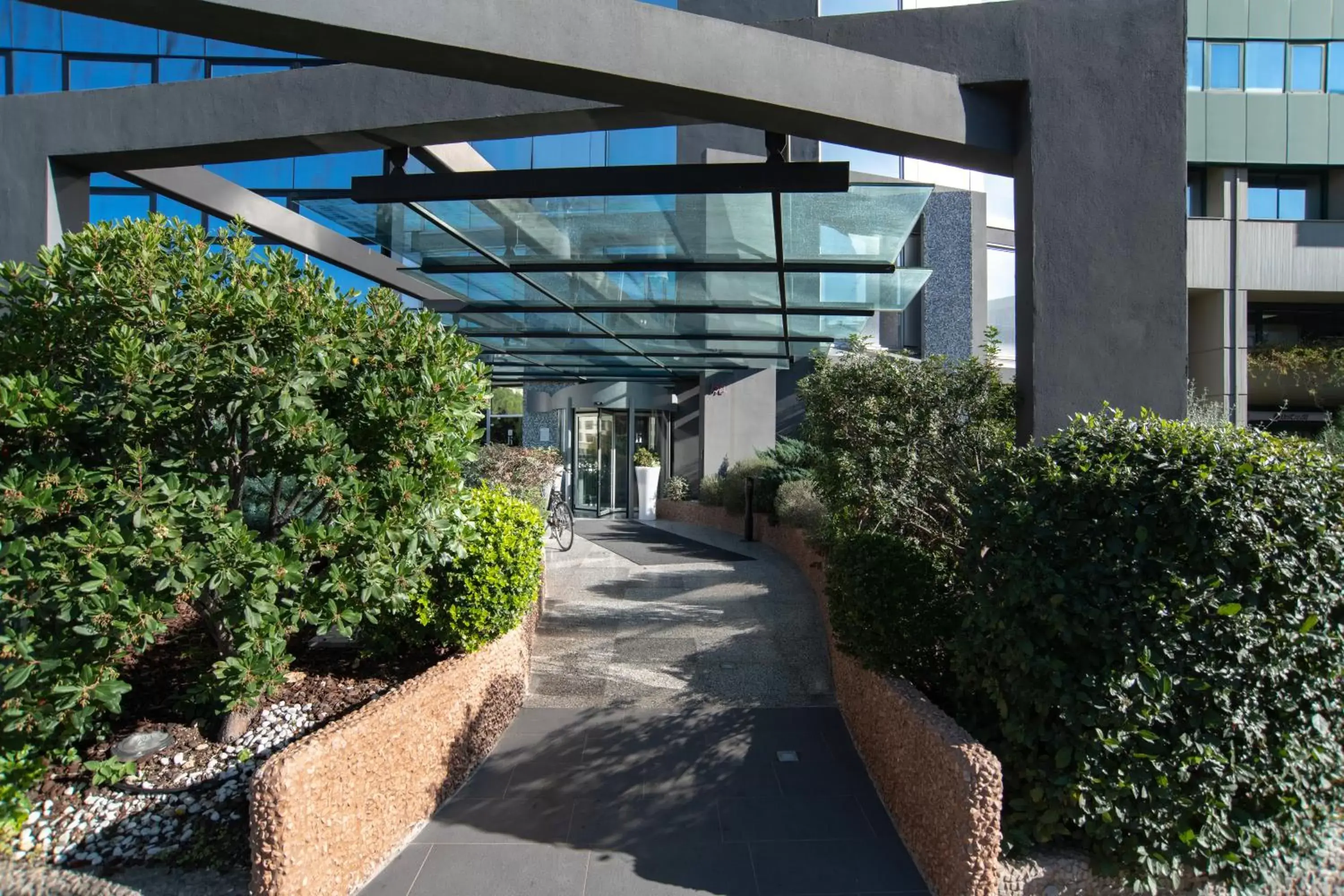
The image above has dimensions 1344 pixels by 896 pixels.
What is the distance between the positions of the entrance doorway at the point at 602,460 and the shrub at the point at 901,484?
1258 cm

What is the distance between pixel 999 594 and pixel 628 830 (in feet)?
7.00

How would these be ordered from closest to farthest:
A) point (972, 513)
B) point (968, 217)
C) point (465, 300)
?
point (972, 513) < point (465, 300) < point (968, 217)

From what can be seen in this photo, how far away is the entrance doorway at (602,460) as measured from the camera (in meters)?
18.9

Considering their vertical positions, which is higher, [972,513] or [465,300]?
[465,300]

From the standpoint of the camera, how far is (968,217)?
770 inches

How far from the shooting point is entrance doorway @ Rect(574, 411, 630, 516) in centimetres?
1888

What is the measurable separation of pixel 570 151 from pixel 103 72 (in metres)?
13.5

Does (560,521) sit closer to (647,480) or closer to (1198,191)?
(647,480)

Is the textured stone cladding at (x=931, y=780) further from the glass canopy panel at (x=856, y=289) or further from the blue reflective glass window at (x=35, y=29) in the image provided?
the blue reflective glass window at (x=35, y=29)

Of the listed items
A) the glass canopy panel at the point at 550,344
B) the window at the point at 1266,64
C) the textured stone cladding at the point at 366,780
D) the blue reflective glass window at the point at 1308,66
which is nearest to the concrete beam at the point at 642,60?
the textured stone cladding at the point at 366,780

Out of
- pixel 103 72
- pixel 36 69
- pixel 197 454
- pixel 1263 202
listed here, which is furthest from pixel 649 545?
pixel 1263 202

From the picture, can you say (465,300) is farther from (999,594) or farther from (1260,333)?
(1260,333)

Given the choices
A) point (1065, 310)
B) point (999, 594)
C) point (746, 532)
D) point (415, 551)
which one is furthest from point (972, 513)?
point (746, 532)

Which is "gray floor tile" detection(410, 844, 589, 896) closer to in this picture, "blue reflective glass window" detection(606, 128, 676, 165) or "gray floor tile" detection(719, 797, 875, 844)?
"gray floor tile" detection(719, 797, 875, 844)
